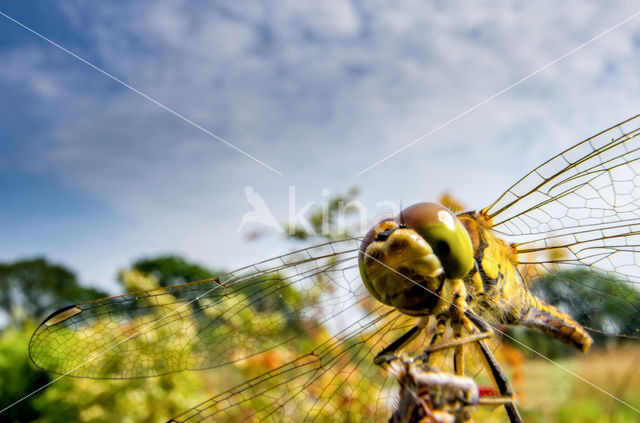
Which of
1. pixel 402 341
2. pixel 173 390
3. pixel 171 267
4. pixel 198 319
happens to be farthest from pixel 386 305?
pixel 171 267

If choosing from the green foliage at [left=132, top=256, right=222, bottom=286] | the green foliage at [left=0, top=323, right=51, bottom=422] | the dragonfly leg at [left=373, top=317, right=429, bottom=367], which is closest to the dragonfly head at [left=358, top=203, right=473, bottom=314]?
Result: the dragonfly leg at [left=373, top=317, right=429, bottom=367]

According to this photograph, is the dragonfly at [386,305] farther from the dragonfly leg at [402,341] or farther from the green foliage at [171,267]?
the green foliage at [171,267]

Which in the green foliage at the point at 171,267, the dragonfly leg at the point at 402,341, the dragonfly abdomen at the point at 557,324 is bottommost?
the green foliage at the point at 171,267

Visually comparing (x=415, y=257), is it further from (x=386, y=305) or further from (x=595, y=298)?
(x=595, y=298)

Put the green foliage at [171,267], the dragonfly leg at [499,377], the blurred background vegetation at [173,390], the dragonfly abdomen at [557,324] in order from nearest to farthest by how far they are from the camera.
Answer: the dragonfly leg at [499,377] < the dragonfly abdomen at [557,324] < the blurred background vegetation at [173,390] < the green foliage at [171,267]

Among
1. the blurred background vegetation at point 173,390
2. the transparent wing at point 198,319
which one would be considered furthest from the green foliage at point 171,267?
the transparent wing at point 198,319
